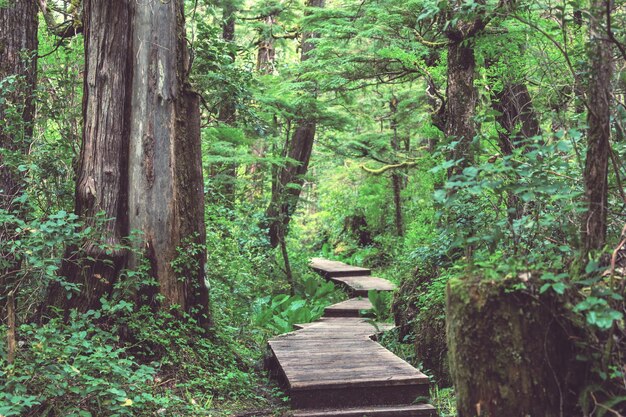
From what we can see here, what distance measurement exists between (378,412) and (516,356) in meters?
2.47

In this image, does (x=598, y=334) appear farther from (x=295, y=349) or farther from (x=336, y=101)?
(x=336, y=101)

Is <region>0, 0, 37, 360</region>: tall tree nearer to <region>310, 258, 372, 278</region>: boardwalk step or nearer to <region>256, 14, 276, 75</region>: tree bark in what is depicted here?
<region>310, 258, 372, 278</region>: boardwalk step

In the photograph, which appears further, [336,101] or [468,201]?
[336,101]

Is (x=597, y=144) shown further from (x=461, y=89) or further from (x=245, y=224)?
(x=245, y=224)

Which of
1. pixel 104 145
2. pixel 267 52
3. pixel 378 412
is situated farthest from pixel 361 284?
pixel 267 52

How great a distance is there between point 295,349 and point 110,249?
2485 millimetres

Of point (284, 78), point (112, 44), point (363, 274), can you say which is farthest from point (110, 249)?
point (363, 274)

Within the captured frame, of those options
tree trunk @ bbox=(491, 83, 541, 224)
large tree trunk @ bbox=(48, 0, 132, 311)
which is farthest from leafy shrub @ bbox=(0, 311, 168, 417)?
tree trunk @ bbox=(491, 83, 541, 224)

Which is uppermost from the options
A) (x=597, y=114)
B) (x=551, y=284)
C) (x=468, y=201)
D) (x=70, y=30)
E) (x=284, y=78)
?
(x=284, y=78)

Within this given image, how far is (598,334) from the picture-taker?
2357mm

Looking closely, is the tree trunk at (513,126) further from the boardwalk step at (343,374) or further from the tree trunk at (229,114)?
the tree trunk at (229,114)

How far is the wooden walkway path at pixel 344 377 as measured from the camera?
15.1 feet

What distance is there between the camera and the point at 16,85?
5.41 meters

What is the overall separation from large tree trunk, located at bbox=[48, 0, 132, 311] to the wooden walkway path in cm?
207
